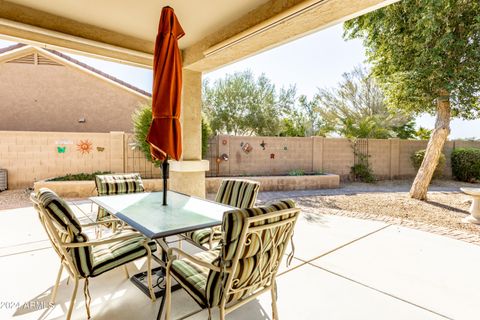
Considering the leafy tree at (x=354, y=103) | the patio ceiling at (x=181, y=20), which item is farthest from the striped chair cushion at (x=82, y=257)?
the leafy tree at (x=354, y=103)

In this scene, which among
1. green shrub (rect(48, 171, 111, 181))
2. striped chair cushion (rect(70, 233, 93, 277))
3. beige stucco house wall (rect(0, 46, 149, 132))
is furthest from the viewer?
beige stucco house wall (rect(0, 46, 149, 132))

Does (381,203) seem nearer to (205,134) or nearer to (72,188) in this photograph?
(205,134)

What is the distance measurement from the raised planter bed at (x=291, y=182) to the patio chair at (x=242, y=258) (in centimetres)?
615

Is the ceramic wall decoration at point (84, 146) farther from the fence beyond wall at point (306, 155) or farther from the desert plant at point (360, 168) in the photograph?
the desert plant at point (360, 168)

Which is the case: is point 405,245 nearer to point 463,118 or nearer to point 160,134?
point 160,134

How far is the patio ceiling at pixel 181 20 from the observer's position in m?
3.41

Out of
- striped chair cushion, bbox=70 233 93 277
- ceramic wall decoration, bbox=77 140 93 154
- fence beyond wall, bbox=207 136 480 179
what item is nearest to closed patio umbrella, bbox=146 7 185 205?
striped chair cushion, bbox=70 233 93 277

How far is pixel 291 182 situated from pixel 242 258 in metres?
7.58

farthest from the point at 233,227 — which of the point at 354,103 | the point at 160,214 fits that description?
the point at 354,103

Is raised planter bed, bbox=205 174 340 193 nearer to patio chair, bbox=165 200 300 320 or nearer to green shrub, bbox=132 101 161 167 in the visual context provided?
green shrub, bbox=132 101 161 167

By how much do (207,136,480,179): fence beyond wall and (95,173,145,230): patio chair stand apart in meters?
5.21

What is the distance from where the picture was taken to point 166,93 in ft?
9.22

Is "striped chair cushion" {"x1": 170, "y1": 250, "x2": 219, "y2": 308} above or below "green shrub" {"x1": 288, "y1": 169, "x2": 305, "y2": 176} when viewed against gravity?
below

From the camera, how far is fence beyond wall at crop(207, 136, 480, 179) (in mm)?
9539
